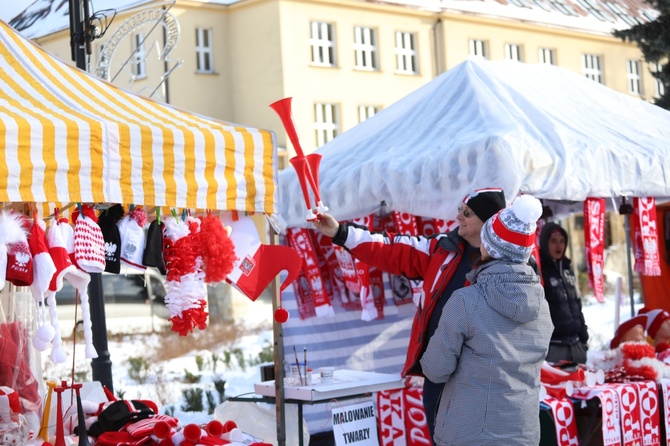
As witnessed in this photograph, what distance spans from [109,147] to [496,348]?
6.52ft

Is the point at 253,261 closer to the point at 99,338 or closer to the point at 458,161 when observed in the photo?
the point at 458,161

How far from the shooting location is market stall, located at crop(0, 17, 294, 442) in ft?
14.9

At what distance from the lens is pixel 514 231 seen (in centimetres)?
447

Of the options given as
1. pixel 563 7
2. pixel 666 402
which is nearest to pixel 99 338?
pixel 666 402

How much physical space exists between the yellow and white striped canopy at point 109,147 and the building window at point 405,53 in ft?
89.8

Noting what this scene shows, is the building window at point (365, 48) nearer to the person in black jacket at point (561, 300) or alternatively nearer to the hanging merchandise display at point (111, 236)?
the person in black jacket at point (561, 300)

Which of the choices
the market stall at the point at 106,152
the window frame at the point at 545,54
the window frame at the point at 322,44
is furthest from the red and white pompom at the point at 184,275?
the window frame at the point at 545,54

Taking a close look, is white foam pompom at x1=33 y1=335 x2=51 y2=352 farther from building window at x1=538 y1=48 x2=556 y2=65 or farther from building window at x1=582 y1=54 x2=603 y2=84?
building window at x1=582 y1=54 x2=603 y2=84

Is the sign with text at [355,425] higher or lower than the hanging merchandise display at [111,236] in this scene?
lower

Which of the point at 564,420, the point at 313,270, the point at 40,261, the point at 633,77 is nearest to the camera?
the point at 40,261

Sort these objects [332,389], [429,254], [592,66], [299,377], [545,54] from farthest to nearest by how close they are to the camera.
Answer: [592,66] → [545,54] → [299,377] → [332,389] → [429,254]

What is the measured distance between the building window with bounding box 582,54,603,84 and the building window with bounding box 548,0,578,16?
Result: 1683mm

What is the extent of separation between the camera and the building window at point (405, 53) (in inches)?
1277

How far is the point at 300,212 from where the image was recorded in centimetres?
843
